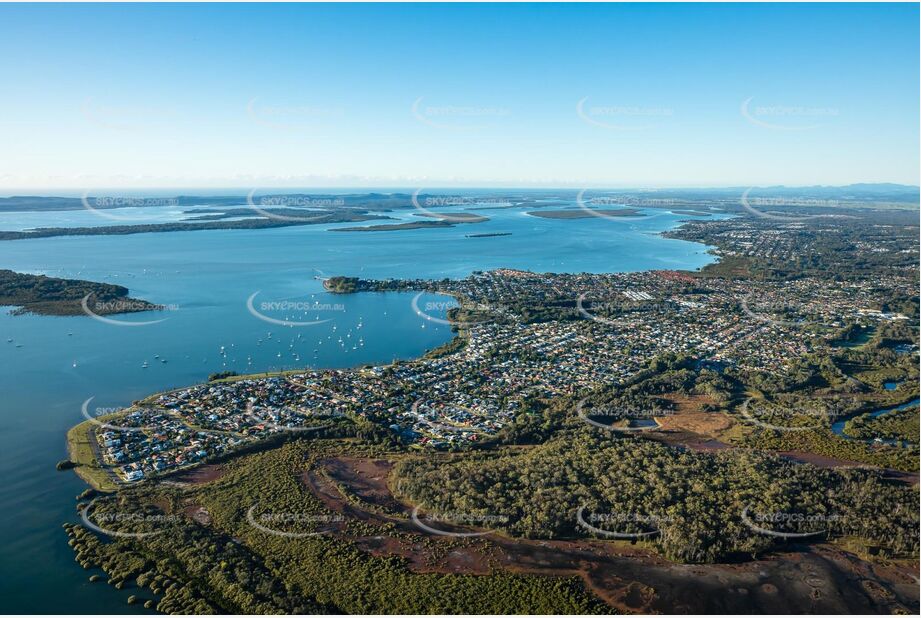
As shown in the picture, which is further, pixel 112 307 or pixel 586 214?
pixel 586 214

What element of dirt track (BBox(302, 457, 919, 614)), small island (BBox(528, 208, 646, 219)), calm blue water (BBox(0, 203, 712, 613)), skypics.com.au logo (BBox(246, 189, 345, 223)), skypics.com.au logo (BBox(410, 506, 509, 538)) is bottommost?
dirt track (BBox(302, 457, 919, 614))

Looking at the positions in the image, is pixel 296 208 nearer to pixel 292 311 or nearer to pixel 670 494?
pixel 292 311

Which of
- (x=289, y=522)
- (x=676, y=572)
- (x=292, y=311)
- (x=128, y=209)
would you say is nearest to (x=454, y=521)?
(x=289, y=522)

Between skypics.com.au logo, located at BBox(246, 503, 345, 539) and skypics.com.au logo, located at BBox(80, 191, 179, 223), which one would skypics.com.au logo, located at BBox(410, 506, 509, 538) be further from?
skypics.com.au logo, located at BBox(80, 191, 179, 223)

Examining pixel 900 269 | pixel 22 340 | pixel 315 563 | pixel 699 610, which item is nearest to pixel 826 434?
pixel 699 610

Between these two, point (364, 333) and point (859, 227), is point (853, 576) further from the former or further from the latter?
point (859, 227)

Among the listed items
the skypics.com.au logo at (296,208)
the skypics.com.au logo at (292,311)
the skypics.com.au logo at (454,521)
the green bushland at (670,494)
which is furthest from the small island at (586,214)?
the skypics.com.au logo at (454,521)

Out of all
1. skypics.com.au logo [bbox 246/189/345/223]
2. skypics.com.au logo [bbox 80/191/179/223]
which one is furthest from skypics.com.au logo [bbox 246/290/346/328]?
skypics.com.au logo [bbox 80/191/179/223]

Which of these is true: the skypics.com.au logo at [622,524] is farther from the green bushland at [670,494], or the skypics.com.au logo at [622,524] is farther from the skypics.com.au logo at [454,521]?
the skypics.com.au logo at [454,521]
